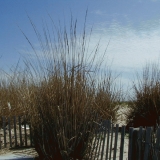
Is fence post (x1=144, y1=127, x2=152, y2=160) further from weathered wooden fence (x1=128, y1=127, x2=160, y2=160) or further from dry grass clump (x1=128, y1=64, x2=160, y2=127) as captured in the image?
dry grass clump (x1=128, y1=64, x2=160, y2=127)

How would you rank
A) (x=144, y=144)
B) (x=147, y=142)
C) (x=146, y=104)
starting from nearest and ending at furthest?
(x=147, y=142) < (x=144, y=144) < (x=146, y=104)

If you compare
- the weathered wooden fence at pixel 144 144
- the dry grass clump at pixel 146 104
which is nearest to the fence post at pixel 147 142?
the weathered wooden fence at pixel 144 144

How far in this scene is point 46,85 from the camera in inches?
159

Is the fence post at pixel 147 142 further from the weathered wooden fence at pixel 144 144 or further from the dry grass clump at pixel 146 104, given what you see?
the dry grass clump at pixel 146 104

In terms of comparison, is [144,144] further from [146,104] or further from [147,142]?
[146,104]

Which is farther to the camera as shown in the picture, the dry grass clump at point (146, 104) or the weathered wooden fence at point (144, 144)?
the dry grass clump at point (146, 104)

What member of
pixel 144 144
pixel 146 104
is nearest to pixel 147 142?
pixel 144 144

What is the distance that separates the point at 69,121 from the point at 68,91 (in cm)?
37

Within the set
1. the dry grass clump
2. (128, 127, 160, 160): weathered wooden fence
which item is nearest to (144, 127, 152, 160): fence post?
(128, 127, 160, 160): weathered wooden fence

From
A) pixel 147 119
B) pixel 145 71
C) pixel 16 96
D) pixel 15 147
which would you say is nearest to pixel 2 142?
pixel 15 147

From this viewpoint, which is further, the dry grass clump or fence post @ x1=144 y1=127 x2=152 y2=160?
the dry grass clump

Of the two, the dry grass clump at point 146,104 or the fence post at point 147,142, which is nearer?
the fence post at point 147,142

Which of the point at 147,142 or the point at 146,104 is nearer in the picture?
the point at 147,142

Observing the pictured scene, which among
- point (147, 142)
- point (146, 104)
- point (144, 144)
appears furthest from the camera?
point (146, 104)
